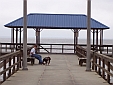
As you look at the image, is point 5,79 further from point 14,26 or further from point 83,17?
point 83,17

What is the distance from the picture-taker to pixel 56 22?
31.5 metres

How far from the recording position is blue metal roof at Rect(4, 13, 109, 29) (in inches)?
1192

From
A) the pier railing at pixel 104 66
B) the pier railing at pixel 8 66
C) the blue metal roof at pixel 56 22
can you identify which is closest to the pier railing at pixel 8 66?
the pier railing at pixel 8 66

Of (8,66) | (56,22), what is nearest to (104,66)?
(8,66)

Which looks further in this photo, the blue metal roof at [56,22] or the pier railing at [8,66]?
the blue metal roof at [56,22]

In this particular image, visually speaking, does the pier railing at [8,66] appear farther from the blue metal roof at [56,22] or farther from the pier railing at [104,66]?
the blue metal roof at [56,22]

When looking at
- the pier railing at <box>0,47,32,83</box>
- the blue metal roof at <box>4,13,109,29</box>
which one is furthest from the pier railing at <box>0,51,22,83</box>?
the blue metal roof at <box>4,13,109,29</box>

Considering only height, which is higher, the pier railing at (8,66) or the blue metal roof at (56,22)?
the blue metal roof at (56,22)

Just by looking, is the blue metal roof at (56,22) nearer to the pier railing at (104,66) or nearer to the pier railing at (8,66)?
the pier railing at (8,66)

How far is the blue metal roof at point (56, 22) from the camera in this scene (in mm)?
30281

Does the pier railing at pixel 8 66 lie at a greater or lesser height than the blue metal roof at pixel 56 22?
lesser

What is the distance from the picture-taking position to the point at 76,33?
32.1 m

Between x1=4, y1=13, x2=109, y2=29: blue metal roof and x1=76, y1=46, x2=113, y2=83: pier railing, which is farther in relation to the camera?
x1=4, y1=13, x2=109, y2=29: blue metal roof

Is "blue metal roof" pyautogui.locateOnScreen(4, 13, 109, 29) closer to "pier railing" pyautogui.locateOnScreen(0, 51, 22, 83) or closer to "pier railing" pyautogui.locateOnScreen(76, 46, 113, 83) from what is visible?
"pier railing" pyautogui.locateOnScreen(0, 51, 22, 83)
